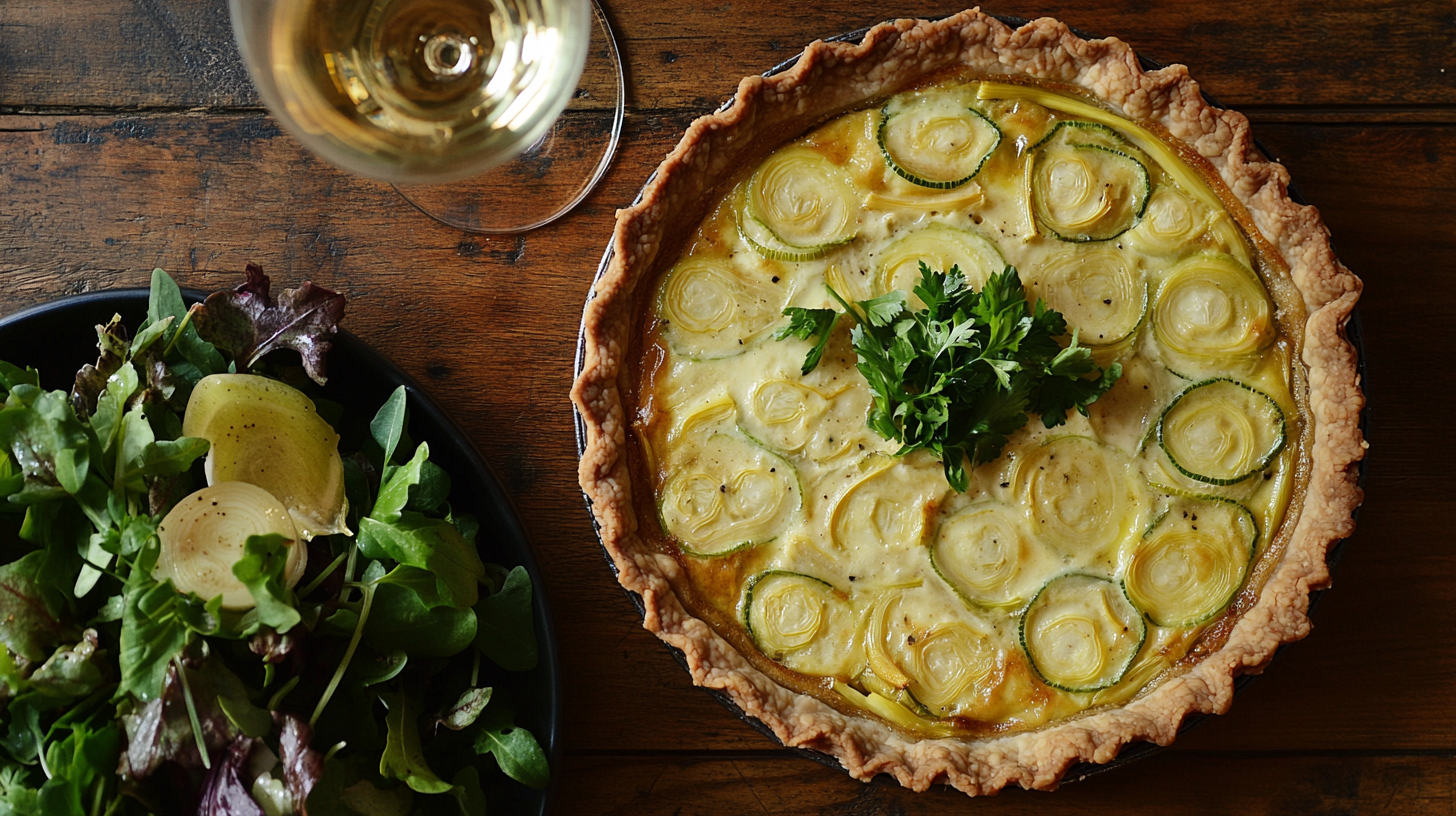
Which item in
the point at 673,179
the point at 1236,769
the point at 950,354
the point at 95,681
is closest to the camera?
the point at 95,681

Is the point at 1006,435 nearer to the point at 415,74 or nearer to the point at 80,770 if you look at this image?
the point at 415,74

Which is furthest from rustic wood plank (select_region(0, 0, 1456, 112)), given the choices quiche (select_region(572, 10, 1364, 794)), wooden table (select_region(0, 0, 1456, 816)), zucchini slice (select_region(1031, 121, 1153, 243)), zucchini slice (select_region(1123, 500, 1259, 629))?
zucchini slice (select_region(1123, 500, 1259, 629))

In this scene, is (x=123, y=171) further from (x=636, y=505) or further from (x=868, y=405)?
(x=868, y=405)

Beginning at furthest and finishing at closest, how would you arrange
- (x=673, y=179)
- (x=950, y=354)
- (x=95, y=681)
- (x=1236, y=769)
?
(x=1236, y=769)
(x=673, y=179)
(x=950, y=354)
(x=95, y=681)

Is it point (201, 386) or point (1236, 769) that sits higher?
point (201, 386)

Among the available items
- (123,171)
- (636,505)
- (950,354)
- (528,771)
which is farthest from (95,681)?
(950,354)

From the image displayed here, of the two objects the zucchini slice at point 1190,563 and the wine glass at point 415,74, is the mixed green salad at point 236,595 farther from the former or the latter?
the zucchini slice at point 1190,563

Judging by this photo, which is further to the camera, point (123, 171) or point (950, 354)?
point (123, 171)
